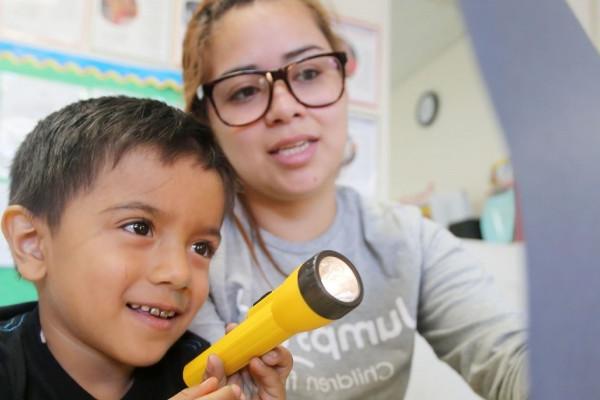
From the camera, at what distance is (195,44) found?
72cm

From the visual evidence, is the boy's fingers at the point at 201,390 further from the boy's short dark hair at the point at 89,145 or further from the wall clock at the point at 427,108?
the wall clock at the point at 427,108

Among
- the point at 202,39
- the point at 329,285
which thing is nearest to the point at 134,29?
the point at 202,39

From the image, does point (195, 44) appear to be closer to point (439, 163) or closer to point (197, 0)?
point (197, 0)

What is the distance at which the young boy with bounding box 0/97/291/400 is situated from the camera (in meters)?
0.50

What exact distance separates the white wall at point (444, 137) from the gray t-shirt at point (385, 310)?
1.26m

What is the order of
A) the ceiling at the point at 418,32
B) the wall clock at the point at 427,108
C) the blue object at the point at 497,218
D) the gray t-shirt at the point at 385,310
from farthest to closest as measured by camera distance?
the wall clock at the point at 427,108, the ceiling at the point at 418,32, the blue object at the point at 497,218, the gray t-shirt at the point at 385,310

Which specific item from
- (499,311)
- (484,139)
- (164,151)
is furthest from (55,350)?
(484,139)

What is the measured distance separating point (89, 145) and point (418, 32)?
1717 mm

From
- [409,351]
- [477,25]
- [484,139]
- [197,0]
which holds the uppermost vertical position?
[197,0]

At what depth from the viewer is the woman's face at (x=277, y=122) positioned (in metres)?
0.65

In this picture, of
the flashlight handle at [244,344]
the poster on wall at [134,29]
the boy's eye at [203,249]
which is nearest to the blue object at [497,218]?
the poster on wall at [134,29]

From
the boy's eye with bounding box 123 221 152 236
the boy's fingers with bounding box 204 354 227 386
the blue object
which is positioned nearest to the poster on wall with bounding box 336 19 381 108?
the blue object

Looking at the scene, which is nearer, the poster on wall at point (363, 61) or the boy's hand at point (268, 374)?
the boy's hand at point (268, 374)

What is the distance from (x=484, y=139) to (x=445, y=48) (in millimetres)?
404
